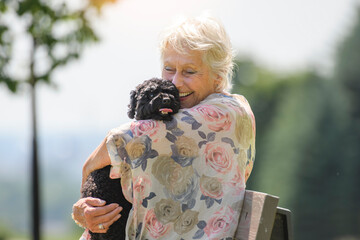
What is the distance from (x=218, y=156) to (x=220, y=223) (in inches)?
12.8

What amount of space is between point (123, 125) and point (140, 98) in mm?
154

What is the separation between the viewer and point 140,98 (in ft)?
9.61

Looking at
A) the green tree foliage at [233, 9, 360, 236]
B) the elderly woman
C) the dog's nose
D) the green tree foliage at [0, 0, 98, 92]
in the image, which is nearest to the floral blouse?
the elderly woman

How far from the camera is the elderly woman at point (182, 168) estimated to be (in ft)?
9.55

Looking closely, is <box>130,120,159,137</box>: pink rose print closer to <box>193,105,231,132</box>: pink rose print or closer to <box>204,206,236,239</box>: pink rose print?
<box>193,105,231,132</box>: pink rose print

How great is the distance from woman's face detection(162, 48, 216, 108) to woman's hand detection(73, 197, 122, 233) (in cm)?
64

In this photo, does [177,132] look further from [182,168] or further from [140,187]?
[140,187]

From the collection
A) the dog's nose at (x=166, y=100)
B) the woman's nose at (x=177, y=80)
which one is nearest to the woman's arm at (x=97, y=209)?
the dog's nose at (x=166, y=100)

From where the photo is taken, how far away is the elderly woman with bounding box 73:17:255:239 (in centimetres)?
291

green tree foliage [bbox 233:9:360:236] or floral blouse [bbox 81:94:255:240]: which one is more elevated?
floral blouse [bbox 81:94:255:240]

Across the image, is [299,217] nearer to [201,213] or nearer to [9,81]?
[9,81]

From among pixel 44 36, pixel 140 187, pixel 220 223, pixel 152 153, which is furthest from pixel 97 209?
pixel 44 36

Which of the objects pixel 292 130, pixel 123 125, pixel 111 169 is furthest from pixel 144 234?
pixel 292 130

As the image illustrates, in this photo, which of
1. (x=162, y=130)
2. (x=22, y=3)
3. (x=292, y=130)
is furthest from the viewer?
(x=292, y=130)
